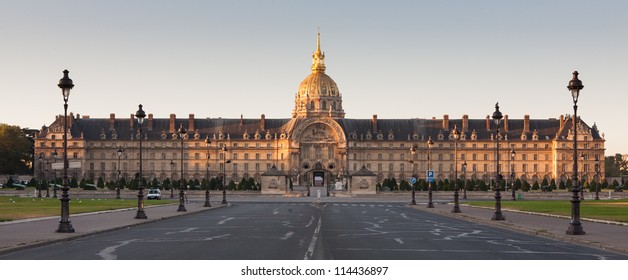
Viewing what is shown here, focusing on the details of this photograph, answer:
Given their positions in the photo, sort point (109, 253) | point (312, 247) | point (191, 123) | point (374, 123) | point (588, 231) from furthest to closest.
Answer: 1. point (374, 123)
2. point (191, 123)
3. point (588, 231)
4. point (312, 247)
5. point (109, 253)

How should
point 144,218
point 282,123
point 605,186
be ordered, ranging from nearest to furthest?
point 144,218 < point 605,186 < point 282,123

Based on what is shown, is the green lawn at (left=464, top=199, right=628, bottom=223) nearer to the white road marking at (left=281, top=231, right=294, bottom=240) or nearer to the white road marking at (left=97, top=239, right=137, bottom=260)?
the white road marking at (left=281, top=231, right=294, bottom=240)

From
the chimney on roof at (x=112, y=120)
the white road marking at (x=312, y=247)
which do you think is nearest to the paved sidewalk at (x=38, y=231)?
the white road marking at (x=312, y=247)

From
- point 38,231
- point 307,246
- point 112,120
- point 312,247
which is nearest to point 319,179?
point 112,120

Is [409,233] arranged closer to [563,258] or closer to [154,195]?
[563,258]

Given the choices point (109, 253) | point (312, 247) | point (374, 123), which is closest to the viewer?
→ point (109, 253)

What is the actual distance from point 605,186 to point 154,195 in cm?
7164

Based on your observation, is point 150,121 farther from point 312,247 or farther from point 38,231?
point 312,247

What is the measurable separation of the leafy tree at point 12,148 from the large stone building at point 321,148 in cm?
985

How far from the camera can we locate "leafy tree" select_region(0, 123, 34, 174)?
6447 inches

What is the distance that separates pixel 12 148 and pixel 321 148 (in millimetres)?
59814

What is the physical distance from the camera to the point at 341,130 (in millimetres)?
186125

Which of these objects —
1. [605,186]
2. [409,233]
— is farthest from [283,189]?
[409,233]

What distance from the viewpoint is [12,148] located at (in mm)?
169500
